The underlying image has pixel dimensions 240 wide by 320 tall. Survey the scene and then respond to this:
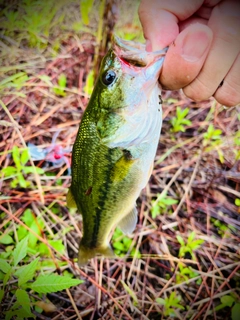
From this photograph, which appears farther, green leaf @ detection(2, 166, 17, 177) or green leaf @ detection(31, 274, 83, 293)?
green leaf @ detection(2, 166, 17, 177)

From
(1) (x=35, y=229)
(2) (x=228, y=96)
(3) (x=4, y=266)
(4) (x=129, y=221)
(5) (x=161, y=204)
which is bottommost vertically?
(1) (x=35, y=229)

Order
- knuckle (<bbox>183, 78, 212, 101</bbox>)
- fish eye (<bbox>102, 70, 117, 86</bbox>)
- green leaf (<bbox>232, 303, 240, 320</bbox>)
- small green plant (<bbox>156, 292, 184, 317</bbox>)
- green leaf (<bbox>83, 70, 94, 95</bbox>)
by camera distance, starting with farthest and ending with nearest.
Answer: green leaf (<bbox>83, 70, 94, 95</bbox>) → small green plant (<bbox>156, 292, 184, 317</bbox>) → green leaf (<bbox>232, 303, 240, 320</bbox>) → knuckle (<bbox>183, 78, 212, 101</bbox>) → fish eye (<bbox>102, 70, 117, 86</bbox>)

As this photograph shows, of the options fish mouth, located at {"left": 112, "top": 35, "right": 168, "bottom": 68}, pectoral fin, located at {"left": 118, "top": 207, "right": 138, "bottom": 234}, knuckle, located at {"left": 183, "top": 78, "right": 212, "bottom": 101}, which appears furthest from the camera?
pectoral fin, located at {"left": 118, "top": 207, "right": 138, "bottom": 234}

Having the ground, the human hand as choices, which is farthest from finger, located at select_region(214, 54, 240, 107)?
the ground

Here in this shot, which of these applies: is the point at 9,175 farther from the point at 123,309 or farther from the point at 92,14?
the point at 92,14

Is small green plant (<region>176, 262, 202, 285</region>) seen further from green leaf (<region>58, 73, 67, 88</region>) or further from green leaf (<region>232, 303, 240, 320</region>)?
green leaf (<region>58, 73, 67, 88</region>)

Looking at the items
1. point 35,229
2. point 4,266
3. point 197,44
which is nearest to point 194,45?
point 197,44

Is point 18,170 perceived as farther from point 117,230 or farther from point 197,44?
point 197,44
